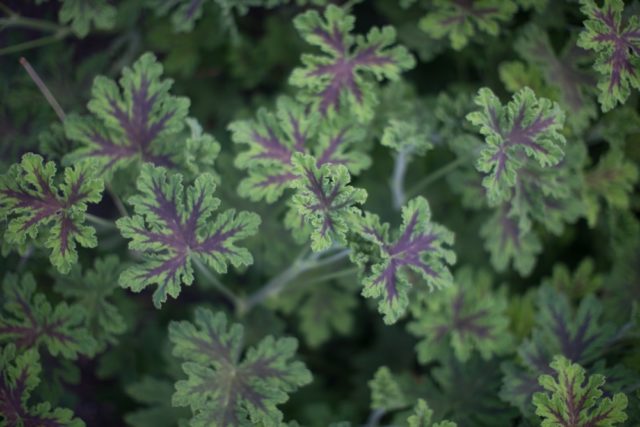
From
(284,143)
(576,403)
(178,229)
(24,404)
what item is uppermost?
(284,143)

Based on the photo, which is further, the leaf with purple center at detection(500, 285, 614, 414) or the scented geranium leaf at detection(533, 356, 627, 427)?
the leaf with purple center at detection(500, 285, 614, 414)

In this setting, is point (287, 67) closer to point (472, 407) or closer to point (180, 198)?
point (180, 198)

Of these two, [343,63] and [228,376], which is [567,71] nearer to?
[343,63]

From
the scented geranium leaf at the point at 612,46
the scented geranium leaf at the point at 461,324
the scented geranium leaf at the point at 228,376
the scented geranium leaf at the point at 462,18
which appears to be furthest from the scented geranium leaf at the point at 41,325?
the scented geranium leaf at the point at 612,46

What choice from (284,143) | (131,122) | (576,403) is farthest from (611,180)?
(131,122)

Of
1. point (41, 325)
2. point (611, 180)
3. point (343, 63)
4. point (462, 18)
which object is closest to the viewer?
point (41, 325)

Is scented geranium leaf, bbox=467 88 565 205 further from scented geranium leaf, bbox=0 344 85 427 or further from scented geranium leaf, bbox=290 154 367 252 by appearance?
scented geranium leaf, bbox=0 344 85 427

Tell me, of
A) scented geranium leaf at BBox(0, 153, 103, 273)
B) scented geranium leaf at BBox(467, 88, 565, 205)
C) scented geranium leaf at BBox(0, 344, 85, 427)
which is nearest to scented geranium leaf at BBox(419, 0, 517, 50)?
scented geranium leaf at BBox(467, 88, 565, 205)
